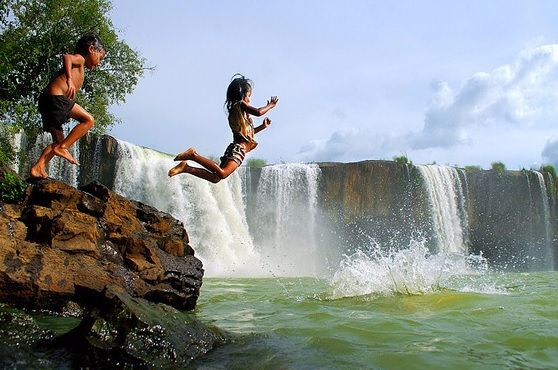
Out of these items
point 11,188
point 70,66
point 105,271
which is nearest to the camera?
point 70,66

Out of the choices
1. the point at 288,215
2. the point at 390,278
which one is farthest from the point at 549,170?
the point at 390,278

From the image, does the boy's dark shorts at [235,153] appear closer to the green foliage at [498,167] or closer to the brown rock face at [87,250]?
the brown rock face at [87,250]

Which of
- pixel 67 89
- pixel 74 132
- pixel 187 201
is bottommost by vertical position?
pixel 74 132

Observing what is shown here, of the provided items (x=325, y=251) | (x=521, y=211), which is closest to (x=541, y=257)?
(x=521, y=211)

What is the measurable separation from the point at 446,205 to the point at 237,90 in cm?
2353

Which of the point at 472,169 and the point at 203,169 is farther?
the point at 472,169

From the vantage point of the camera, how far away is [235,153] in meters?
5.83

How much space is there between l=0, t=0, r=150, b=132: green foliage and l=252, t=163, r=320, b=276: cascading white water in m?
8.76

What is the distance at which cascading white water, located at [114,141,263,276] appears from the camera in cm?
2047

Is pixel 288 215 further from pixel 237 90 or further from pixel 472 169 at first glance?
pixel 237 90

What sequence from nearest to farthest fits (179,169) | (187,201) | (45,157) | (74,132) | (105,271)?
(179,169) → (74,132) → (45,157) → (105,271) → (187,201)

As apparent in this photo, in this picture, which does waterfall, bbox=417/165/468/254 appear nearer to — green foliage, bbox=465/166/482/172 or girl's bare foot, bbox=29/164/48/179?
green foliage, bbox=465/166/482/172

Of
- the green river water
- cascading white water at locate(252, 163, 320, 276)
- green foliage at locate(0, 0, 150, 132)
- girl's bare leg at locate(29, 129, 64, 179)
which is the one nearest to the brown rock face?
girl's bare leg at locate(29, 129, 64, 179)

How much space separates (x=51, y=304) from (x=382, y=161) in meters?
23.0
